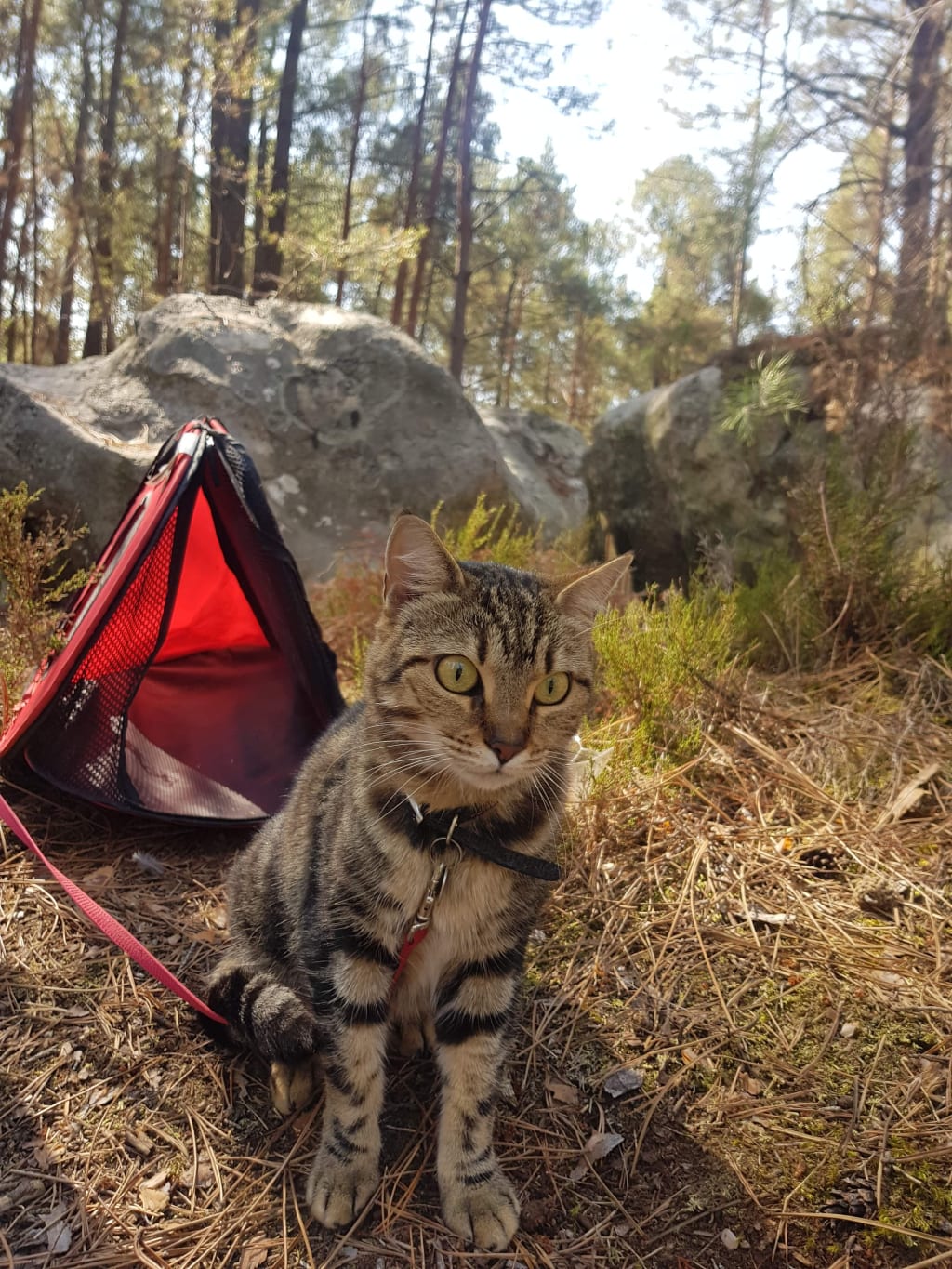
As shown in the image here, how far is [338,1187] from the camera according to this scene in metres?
1.40

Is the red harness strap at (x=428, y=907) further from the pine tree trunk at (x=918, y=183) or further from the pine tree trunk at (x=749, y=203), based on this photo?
the pine tree trunk at (x=749, y=203)

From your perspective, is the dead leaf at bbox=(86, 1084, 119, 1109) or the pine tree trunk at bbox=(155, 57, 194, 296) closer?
the dead leaf at bbox=(86, 1084, 119, 1109)

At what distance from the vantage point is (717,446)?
19.2 feet

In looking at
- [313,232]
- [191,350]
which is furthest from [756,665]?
[313,232]

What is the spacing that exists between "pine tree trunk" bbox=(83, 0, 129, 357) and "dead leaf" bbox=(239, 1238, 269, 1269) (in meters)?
10.8

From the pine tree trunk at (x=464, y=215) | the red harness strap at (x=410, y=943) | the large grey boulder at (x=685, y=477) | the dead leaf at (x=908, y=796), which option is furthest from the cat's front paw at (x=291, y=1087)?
the pine tree trunk at (x=464, y=215)

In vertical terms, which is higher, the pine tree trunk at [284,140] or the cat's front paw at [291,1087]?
the pine tree trunk at [284,140]

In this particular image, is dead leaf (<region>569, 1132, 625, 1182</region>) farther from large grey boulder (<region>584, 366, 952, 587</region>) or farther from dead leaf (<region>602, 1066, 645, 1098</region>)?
large grey boulder (<region>584, 366, 952, 587</region>)

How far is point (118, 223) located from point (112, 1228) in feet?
42.0

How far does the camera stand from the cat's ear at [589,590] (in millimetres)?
1657

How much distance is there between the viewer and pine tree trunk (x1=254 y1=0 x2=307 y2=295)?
959cm

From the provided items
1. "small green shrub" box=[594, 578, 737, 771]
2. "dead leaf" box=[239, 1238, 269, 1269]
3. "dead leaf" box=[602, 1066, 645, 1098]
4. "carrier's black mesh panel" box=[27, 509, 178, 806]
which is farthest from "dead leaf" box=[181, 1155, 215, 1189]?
"small green shrub" box=[594, 578, 737, 771]

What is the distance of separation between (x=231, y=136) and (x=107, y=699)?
913 cm

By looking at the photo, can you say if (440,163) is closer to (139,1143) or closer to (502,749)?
(502,749)
